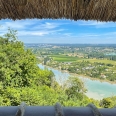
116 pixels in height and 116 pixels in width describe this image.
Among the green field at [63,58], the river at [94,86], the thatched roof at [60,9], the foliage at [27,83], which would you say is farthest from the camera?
the green field at [63,58]

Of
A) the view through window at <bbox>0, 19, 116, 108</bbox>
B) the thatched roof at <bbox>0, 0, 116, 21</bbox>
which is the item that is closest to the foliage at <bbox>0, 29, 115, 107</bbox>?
the view through window at <bbox>0, 19, 116, 108</bbox>

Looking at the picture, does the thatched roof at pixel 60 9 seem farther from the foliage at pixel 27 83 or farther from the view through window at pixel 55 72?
the foliage at pixel 27 83

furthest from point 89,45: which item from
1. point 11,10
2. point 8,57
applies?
point 11,10

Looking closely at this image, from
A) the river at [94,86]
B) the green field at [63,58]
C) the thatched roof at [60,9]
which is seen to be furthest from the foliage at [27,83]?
the thatched roof at [60,9]

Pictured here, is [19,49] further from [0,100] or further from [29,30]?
[29,30]

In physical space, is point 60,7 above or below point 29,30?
below

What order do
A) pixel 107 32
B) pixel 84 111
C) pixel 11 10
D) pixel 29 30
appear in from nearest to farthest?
pixel 84 111 < pixel 11 10 < pixel 29 30 < pixel 107 32

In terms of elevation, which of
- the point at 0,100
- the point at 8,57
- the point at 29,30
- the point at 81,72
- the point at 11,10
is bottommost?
the point at 0,100

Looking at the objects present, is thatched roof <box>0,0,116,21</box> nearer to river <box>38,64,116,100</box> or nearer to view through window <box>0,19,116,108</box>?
view through window <box>0,19,116,108</box>
